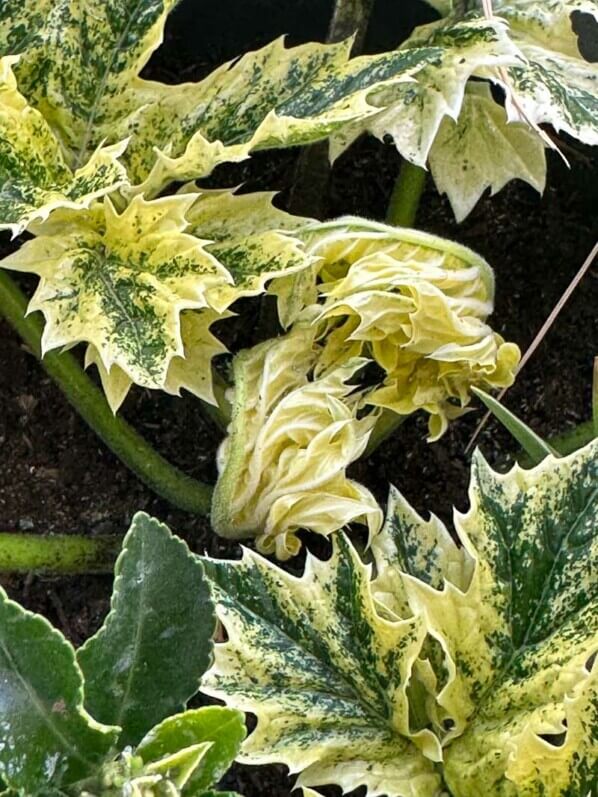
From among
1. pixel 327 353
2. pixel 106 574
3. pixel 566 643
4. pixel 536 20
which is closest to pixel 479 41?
pixel 536 20

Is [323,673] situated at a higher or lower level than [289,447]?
lower

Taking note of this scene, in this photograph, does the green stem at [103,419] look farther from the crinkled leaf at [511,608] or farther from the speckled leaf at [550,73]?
the speckled leaf at [550,73]

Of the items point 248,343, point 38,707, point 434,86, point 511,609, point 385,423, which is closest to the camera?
point 38,707

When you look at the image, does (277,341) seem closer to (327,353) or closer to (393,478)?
(327,353)

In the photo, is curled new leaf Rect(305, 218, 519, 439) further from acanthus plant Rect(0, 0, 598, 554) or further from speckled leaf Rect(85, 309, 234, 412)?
speckled leaf Rect(85, 309, 234, 412)

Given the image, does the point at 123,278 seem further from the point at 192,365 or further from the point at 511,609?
the point at 511,609

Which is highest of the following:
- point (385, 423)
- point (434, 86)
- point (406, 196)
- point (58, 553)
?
point (434, 86)

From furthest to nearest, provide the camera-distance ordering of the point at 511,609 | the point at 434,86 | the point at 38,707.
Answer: the point at 434,86
the point at 511,609
the point at 38,707

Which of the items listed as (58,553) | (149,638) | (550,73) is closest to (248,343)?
(58,553)

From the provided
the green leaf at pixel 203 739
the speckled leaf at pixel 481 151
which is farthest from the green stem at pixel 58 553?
the speckled leaf at pixel 481 151
